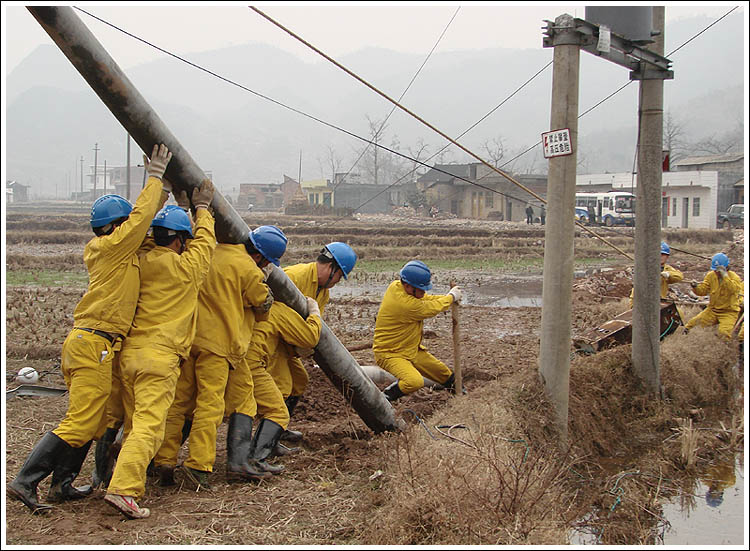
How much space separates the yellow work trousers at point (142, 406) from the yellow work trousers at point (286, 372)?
139 cm

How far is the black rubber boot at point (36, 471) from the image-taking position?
186 inches

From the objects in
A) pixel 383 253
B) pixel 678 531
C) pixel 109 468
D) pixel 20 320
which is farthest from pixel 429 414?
pixel 383 253

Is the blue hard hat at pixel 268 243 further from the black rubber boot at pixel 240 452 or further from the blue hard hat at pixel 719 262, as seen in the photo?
the blue hard hat at pixel 719 262

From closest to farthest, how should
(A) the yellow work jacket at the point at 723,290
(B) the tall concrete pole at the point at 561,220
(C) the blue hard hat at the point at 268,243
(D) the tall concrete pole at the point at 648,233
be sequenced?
(C) the blue hard hat at the point at 268,243, (B) the tall concrete pole at the point at 561,220, (D) the tall concrete pole at the point at 648,233, (A) the yellow work jacket at the point at 723,290

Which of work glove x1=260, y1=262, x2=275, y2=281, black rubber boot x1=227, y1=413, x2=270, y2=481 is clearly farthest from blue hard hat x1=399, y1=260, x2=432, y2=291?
black rubber boot x1=227, y1=413, x2=270, y2=481

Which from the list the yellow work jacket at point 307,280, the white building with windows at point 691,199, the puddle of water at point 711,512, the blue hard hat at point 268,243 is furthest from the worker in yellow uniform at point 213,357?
the white building with windows at point 691,199

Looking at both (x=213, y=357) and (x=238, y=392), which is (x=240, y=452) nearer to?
(x=238, y=392)

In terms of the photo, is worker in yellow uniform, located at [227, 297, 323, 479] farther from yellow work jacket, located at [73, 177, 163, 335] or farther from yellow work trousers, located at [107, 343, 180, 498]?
yellow work jacket, located at [73, 177, 163, 335]

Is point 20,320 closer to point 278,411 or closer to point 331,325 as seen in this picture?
point 331,325

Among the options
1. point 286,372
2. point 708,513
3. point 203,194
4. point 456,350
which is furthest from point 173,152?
point 708,513

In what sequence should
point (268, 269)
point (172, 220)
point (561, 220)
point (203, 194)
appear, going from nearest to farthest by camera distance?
point (172, 220) → point (203, 194) → point (268, 269) → point (561, 220)

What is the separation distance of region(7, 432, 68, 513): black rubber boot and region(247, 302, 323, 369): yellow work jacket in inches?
63.1

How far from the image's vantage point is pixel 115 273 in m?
4.91

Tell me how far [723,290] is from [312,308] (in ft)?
25.8
